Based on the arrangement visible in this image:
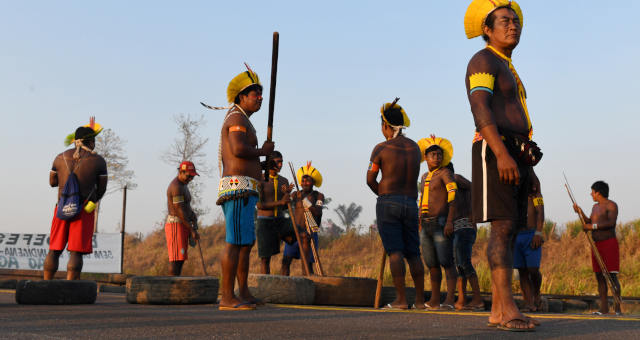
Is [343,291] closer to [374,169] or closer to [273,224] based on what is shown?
[374,169]

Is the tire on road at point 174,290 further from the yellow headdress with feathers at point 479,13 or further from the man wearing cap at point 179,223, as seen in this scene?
the yellow headdress with feathers at point 479,13

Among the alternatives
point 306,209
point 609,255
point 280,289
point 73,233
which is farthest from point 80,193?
point 609,255

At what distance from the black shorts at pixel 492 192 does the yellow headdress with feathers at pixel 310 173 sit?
7.47 metres

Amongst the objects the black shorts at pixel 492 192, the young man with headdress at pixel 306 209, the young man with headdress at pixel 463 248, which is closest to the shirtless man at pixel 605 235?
the young man with headdress at pixel 463 248

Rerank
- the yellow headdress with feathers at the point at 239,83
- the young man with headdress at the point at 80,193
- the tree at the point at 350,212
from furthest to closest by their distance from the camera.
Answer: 1. the tree at the point at 350,212
2. the young man with headdress at the point at 80,193
3. the yellow headdress with feathers at the point at 239,83

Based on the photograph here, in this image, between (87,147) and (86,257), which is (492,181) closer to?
(87,147)

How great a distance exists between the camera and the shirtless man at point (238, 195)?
5.95 meters

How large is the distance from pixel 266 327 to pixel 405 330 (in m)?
0.79

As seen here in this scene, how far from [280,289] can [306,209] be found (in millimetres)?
3818

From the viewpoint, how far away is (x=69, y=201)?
307 inches

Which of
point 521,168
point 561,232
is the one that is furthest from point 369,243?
point 521,168

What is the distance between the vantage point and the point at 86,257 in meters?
17.1

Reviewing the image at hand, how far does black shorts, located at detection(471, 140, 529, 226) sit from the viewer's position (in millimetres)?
4191

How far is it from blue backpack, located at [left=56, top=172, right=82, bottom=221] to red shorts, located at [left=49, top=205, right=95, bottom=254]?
10 centimetres
